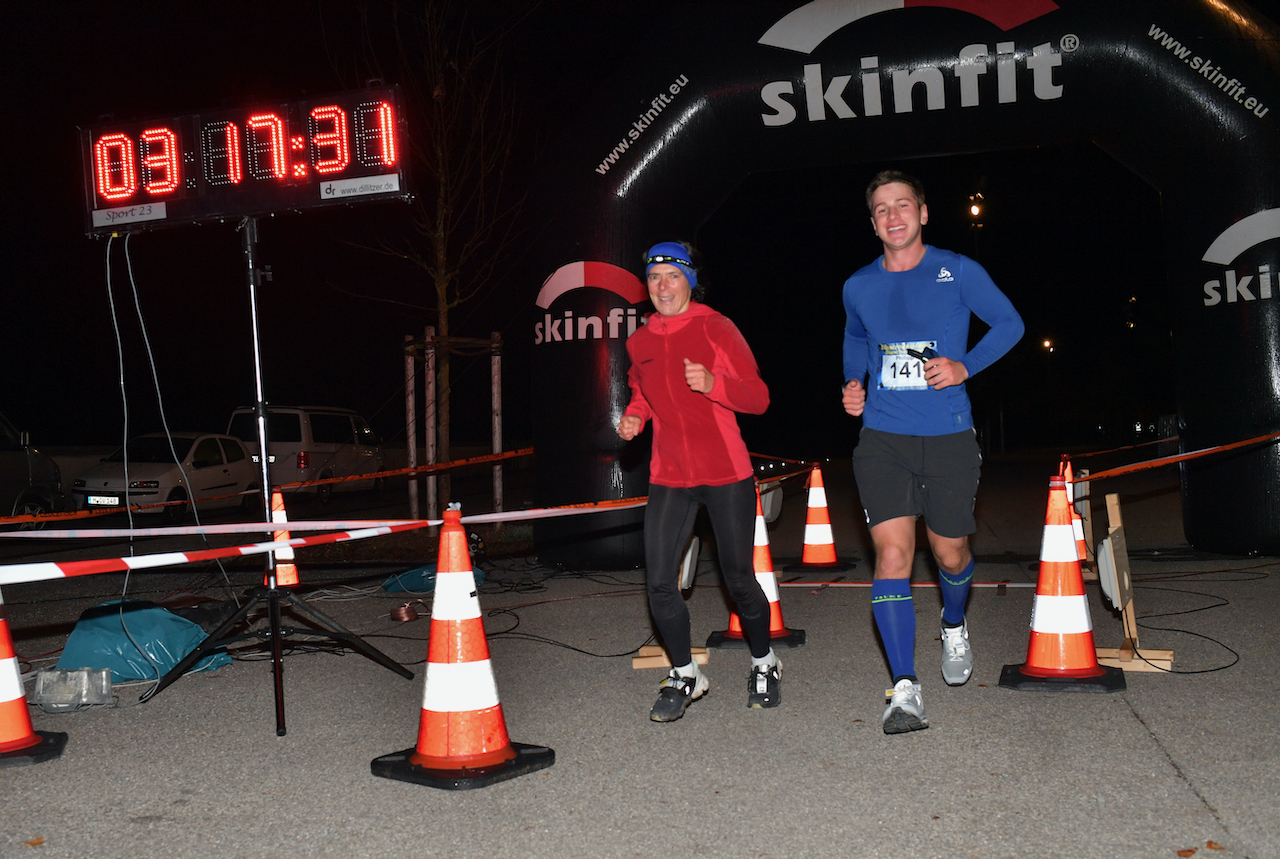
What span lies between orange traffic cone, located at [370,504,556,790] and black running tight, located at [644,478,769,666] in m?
0.94

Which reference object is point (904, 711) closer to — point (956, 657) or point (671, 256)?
point (956, 657)

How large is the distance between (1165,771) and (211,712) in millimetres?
4029

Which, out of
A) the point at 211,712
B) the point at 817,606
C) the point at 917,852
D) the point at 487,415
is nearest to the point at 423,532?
the point at 817,606

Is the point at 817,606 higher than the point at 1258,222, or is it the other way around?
the point at 1258,222

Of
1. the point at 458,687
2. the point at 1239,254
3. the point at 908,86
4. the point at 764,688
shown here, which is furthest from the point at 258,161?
the point at 1239,254

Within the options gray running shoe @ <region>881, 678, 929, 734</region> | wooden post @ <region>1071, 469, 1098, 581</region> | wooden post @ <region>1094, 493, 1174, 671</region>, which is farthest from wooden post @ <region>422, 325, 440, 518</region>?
gray running shoe @ <region>881, 678, 929, 734</region>

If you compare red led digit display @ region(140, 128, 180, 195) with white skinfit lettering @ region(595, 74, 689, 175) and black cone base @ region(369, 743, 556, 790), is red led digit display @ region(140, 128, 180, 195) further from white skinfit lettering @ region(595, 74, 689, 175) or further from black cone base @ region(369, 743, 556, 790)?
black cone base @ region(369, 743, 556, 790)

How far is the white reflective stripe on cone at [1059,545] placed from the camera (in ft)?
16.6

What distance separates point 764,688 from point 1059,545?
1.58 m

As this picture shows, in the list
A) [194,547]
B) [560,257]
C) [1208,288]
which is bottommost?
[194,547]

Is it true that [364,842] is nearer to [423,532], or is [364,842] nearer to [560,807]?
[560,807]

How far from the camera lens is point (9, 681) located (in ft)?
14.3

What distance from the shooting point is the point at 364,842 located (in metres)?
3.32

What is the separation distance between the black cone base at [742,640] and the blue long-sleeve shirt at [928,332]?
195cm
